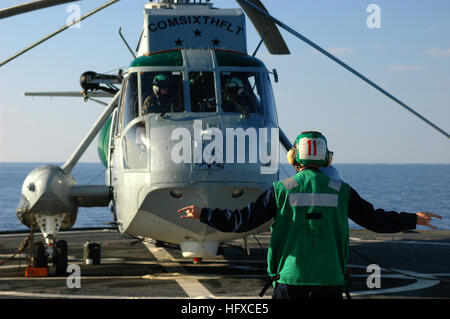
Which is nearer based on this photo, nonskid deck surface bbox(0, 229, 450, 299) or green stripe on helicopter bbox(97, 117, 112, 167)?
nonskid deck surface bbox(0, 229, 450, 299)

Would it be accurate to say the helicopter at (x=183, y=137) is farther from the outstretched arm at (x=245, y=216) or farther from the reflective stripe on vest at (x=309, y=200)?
the reflective stripe on vest at (x=309, y=200)

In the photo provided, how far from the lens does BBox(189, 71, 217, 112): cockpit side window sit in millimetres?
12211

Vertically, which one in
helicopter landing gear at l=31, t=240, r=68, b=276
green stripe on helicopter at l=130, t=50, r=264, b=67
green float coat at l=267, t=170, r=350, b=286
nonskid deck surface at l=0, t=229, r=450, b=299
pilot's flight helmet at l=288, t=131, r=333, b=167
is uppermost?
green stripe on helicopter at l=130, t=50, r=264, b=67

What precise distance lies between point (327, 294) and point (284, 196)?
32.4 inches

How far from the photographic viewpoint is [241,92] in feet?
41.7

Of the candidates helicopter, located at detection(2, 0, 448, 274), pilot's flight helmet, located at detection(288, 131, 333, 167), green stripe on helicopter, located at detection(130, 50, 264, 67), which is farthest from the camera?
green stripe on helicopter, located at detection(130, 50, 264, 67)

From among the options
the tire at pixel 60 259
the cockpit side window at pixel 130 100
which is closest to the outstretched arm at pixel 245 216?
the cockpit side window at pixel 130 100

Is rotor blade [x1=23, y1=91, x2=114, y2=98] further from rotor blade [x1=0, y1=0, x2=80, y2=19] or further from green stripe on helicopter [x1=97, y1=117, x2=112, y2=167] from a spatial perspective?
rotor blade [x1=0, y1=0, x2=80, y2=19]

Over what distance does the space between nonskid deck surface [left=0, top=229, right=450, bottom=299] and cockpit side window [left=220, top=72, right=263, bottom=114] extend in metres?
3.15

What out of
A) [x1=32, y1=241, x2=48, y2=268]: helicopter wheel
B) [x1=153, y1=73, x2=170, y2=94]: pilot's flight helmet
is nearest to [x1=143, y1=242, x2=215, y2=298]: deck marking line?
[x1=32, y1=241, x2=48, y2=268]: helicopter wheel

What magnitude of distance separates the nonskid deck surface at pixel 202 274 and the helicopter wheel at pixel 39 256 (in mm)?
298

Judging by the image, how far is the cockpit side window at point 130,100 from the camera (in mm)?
12516

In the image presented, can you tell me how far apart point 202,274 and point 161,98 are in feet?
12.2
